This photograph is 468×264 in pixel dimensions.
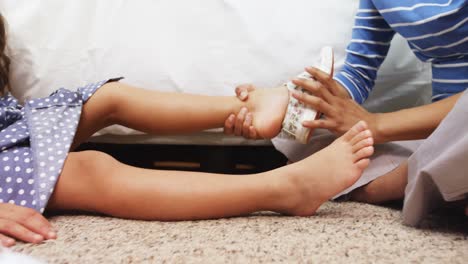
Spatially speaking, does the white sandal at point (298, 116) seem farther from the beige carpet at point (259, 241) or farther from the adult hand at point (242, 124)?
the beige carpet at point (259, 241)

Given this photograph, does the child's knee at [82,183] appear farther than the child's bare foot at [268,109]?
No

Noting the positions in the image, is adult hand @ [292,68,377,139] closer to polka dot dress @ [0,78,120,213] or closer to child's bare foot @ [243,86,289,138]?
child's bare foot @ [243,86,289,138]

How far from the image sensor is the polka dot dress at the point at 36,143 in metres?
0.65

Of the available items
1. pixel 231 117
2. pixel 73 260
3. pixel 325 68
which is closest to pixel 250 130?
pixel 231 117

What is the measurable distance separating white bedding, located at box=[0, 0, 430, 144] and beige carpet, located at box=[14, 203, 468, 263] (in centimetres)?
35

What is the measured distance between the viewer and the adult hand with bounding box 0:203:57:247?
0.57m

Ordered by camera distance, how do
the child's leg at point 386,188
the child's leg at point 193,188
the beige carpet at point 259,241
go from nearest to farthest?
the beige carpet at point 259,241 → the child's leg at point 193,188 → the child's leg at point 386,188

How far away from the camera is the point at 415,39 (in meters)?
0.84

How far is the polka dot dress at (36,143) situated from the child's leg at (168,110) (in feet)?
0.11

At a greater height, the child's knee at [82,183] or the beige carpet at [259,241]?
the child's knee at [82,183]

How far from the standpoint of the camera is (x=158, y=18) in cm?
97

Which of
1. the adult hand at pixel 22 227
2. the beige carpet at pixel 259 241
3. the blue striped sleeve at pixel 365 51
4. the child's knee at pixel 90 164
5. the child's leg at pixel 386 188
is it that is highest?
the blue striped sleeve at pixel 365 51

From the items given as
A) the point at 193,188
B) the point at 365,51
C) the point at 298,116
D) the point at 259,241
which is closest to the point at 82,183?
the point at 193,188

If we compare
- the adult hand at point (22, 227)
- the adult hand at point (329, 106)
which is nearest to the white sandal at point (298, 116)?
the adult hand at point (329, 106)
